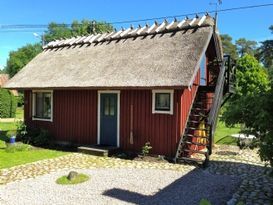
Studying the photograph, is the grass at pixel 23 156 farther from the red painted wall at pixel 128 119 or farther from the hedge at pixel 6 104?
the hedge at pixel 6 104

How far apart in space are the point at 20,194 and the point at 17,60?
67.8 m

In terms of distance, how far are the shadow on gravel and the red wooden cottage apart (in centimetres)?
145

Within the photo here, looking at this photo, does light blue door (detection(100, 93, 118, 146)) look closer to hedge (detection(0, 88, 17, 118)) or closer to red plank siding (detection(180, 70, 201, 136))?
red plank siding (detection(180, 70, 201, 136))

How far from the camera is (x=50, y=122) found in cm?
1620

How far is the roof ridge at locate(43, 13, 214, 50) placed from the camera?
14203 millimetres

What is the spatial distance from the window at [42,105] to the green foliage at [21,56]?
56553 mm

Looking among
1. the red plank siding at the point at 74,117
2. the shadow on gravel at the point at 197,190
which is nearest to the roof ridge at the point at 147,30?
the red plank siding at the point at 74,117

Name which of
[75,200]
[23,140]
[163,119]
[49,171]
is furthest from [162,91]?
[23,140]

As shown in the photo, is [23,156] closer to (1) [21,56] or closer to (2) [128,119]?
(2) [128,119]

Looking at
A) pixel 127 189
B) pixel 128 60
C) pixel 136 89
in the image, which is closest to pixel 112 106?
pixel 136 89

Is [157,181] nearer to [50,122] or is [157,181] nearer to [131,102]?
[131,102]

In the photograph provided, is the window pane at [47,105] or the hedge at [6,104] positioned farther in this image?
the hedge at [6,104]

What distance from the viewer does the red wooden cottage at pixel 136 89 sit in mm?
12219

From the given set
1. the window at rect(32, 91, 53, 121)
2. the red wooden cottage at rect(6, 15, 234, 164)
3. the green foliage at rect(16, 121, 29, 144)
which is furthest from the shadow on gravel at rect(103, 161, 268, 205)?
the green foliage at rect(16, 121, 29, 144)
